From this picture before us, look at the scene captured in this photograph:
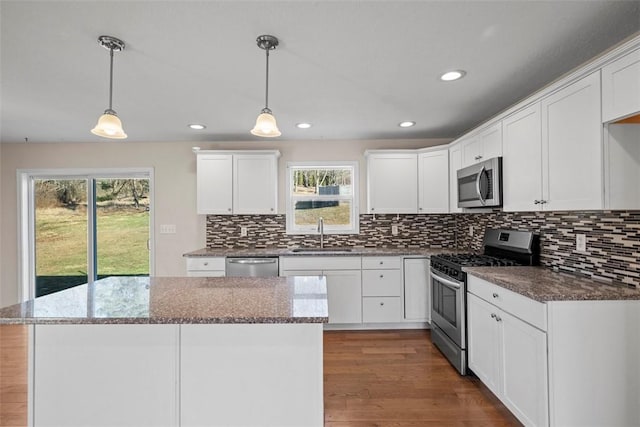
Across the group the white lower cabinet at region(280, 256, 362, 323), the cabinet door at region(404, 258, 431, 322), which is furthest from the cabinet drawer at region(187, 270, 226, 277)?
the cabinet door at region(404, 258, 431, 322)

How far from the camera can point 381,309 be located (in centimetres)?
Answer: 347

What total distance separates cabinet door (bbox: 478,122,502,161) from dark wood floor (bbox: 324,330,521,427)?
1.86 meters

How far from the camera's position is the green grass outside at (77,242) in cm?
417

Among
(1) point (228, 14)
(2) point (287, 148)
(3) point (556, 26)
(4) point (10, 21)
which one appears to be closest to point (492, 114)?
(3) point (556, 26)

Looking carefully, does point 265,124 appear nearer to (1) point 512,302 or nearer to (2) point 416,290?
(1) point 512,302

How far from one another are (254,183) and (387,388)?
254cm

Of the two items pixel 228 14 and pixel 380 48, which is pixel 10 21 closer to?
pixel 228 14

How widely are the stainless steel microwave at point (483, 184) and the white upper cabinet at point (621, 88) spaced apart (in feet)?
3.13

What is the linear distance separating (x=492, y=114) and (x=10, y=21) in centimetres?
364

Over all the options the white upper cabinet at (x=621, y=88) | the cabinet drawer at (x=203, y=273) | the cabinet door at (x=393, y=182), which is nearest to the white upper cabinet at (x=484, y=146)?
the cabinet door at (x=393, y=182)

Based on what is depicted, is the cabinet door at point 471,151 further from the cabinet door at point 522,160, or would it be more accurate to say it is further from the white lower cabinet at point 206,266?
the white lower cabinet at point 206,266

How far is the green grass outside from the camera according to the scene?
4.17 metres

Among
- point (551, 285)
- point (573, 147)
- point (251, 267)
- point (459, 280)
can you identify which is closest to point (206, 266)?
point (251, 267)

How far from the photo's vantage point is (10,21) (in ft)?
5.17
